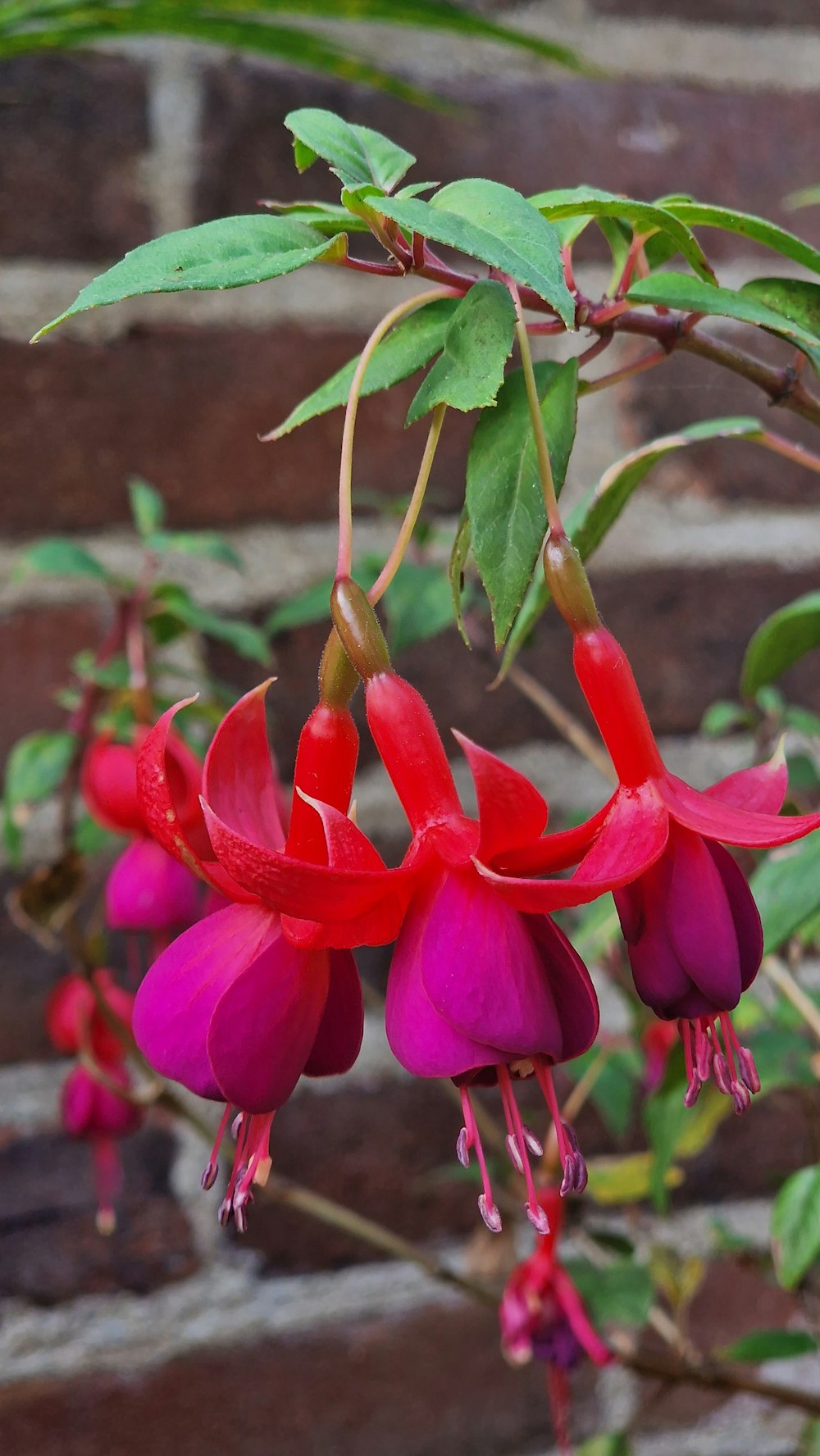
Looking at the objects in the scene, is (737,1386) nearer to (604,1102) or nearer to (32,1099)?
(604,1102)

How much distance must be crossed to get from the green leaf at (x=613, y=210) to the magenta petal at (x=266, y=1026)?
0.15 metres

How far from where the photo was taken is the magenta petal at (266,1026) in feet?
0.63

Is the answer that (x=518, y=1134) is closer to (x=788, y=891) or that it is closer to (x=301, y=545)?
(x=788, y=891)

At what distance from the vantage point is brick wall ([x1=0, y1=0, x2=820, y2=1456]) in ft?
1.86

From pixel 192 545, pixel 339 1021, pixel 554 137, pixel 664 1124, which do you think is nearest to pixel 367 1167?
Result: pixel 664 1124

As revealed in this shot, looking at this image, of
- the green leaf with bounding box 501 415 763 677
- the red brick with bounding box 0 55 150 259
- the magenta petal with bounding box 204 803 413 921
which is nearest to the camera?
the magenta petal with bounding box 204 803 413 921

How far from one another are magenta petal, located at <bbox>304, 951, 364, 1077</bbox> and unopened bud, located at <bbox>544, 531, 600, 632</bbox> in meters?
0.08

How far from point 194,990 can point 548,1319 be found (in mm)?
337

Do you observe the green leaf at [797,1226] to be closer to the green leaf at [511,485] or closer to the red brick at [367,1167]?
the red brick at [367,1167]

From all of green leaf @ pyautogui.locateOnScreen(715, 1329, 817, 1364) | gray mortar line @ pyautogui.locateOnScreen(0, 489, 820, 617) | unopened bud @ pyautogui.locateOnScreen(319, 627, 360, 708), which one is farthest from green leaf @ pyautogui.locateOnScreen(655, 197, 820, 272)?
green leaf @ pyautogui.locateOnScreen(715, 1329, 817, 1364)

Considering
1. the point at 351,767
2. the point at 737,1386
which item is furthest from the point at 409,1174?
the point at 351,767

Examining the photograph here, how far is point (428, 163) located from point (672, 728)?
1.07 feet

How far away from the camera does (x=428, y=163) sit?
59cm

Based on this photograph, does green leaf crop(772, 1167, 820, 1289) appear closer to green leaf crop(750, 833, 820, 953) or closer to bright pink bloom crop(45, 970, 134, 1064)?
green leaf crop(750, 833, 820, 953)
